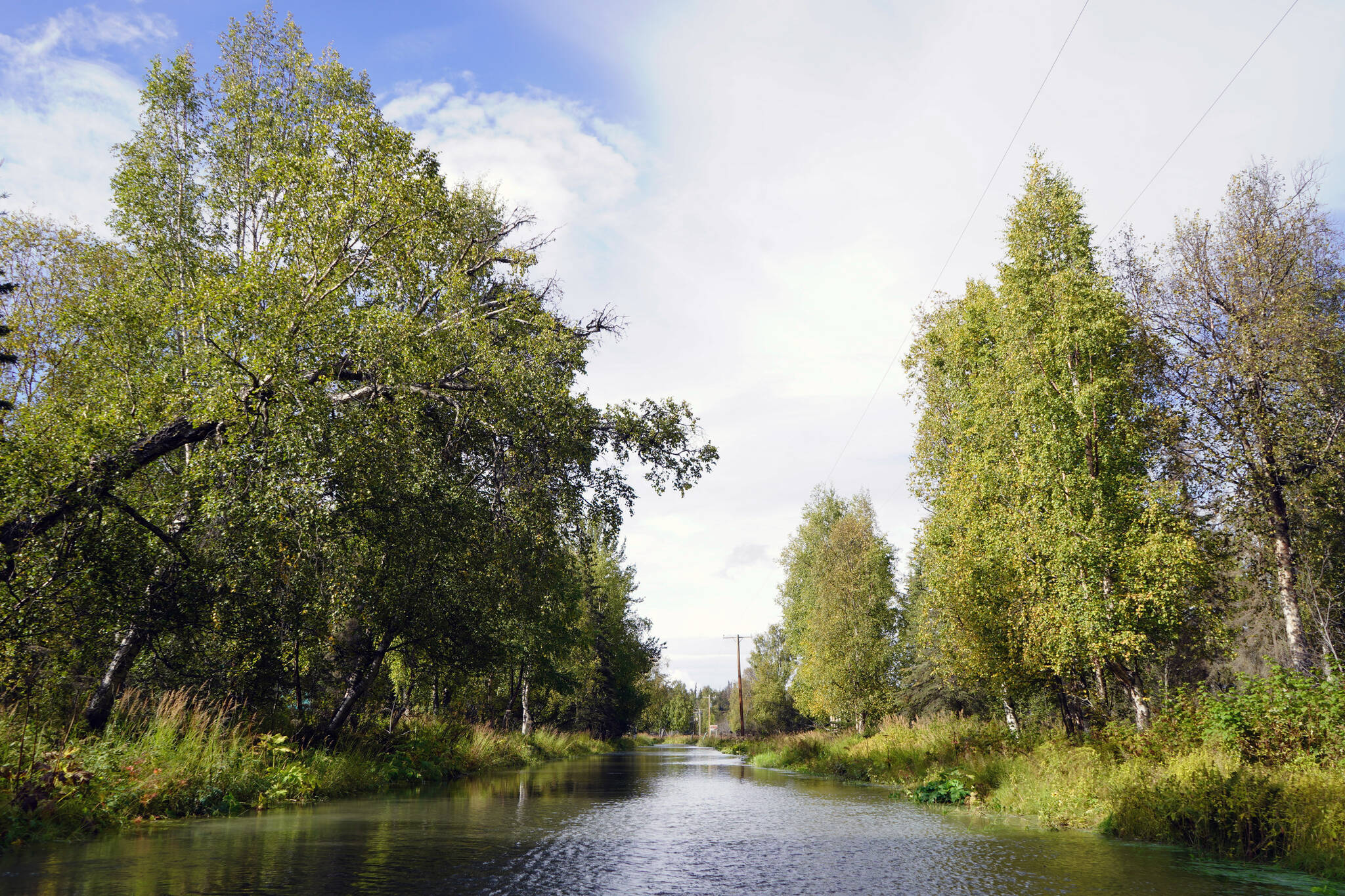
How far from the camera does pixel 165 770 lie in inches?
504

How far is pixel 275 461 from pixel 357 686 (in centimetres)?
1059

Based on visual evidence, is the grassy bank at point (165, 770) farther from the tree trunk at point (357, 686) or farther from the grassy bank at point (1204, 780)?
the grassy bank at point (1204, 780)

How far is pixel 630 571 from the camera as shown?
65.6 m

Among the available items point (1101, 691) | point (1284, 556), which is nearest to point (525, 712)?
point (1101, 691)

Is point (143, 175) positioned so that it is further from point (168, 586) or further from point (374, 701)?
point (374, 701)

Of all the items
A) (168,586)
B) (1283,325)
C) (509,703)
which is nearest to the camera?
(168,586)

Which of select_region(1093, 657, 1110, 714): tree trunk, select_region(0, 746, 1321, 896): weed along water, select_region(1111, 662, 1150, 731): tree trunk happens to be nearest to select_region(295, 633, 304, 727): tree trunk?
select_region(0, 746, 1321, 896): weed along water

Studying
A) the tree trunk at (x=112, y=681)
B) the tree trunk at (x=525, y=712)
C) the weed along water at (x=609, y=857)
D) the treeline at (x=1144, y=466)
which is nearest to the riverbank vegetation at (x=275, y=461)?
the tree trunk at (x=112, y=681)

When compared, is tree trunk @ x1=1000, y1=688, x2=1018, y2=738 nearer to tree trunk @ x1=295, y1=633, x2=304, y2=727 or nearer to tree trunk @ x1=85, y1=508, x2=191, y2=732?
tree trunk @ x1=295, y1=633, x2=304, y2=727

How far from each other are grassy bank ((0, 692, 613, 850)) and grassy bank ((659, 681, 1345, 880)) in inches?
554

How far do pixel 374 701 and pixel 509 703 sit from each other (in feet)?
64.3

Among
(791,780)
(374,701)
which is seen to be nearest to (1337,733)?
(791,780)

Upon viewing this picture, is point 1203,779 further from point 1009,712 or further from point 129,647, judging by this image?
point 129,647

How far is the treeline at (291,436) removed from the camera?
41.3 feet
